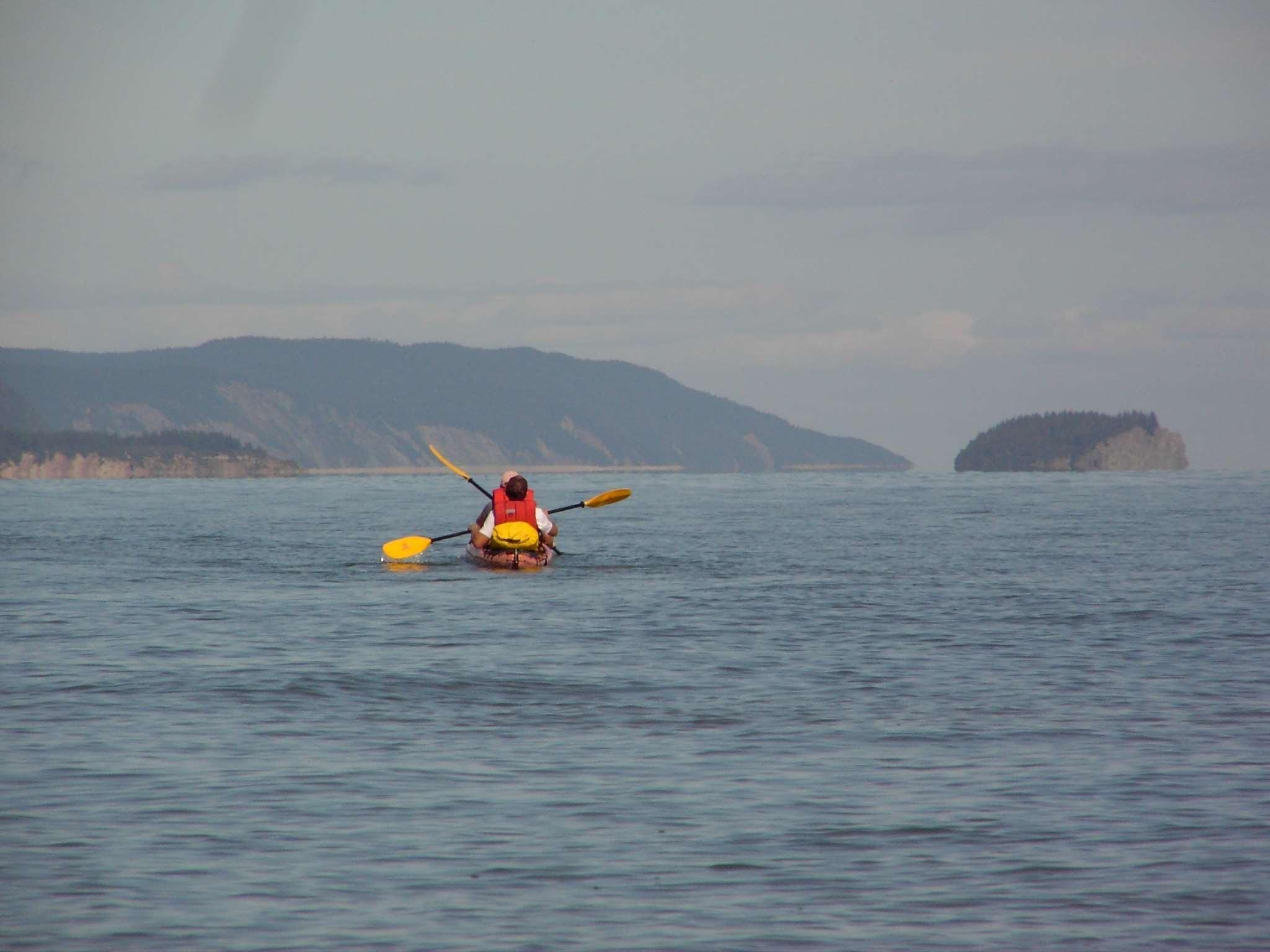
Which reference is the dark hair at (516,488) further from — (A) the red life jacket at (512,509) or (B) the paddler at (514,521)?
(A) the red life jacket at (512,509)

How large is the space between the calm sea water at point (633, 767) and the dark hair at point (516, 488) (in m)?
1.87

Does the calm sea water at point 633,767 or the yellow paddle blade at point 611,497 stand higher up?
the yellow paddle blade at point 611,497

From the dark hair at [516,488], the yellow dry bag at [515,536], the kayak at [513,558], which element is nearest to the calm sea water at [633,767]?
the yellow dry bag at [515,536]

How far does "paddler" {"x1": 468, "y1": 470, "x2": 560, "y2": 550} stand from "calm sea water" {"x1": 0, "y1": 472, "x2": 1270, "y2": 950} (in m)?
1.76

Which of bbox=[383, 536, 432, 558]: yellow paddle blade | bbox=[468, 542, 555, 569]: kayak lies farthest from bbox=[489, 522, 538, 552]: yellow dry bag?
bbox=[383, 536, 432, 558]: yellow paddle blade

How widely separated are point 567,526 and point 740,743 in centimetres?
4489

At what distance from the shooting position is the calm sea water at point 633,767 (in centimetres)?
910

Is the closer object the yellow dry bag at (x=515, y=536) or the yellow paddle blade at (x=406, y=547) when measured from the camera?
the yellow dry bag at (x=515, y=536)

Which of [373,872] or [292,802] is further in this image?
[292,802]

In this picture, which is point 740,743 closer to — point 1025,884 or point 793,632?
point 1025,884

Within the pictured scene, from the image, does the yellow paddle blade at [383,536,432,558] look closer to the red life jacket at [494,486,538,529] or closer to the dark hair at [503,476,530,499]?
the red life jacket at [494,486,538,529]

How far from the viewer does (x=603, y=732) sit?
47.8ft

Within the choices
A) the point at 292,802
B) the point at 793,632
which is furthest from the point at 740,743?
the point at 793,632

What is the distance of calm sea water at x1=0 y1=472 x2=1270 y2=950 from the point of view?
29.9ft
